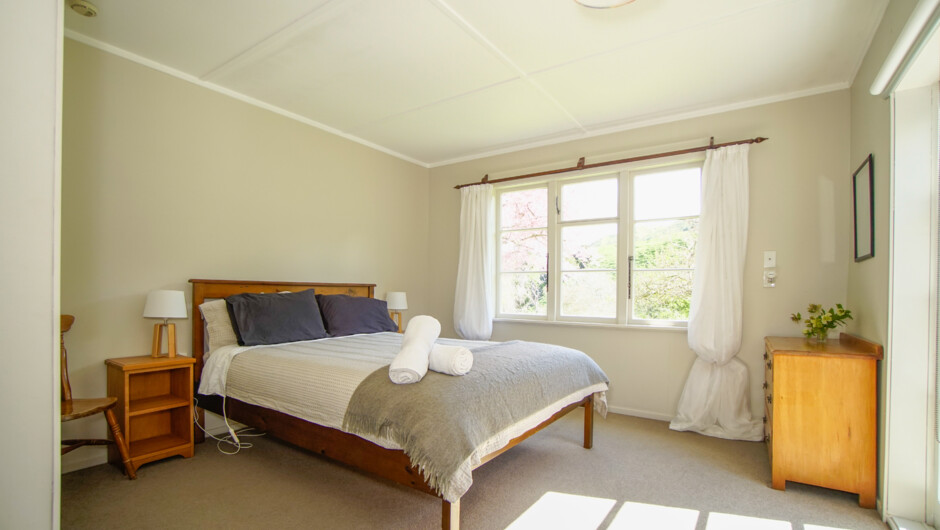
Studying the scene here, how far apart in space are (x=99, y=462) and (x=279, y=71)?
2697 mm

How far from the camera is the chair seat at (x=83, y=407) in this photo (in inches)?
84.0

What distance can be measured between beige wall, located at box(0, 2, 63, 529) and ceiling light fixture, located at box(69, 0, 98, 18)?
1.36 m

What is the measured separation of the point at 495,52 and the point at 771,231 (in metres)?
2.43

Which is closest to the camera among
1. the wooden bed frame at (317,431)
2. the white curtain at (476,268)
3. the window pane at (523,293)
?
the wooden bed frame at (317,431)

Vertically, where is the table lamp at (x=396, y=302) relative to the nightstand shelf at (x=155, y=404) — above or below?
above

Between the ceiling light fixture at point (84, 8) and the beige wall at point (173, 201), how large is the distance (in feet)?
0.97

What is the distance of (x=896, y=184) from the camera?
2037 mm

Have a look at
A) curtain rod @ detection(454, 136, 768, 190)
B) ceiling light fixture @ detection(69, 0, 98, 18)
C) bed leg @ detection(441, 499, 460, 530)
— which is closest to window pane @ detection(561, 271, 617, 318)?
curtain rod @ detection(454, 136, 768, 190)

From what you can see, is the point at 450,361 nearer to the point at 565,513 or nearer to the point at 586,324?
the point at 565,513

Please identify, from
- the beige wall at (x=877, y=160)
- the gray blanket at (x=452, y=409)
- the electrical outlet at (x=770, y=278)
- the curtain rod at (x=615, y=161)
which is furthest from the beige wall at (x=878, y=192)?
the gray blanket at (x=452, y=409)

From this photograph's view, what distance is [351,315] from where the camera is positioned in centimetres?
359

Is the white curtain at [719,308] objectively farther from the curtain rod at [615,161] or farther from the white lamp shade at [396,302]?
the white lamp shade at [396,302]

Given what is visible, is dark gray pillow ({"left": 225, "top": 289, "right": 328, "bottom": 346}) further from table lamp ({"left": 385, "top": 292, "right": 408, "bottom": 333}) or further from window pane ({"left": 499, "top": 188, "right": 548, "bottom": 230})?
window pane ({"left": 499, "top": 188, "right": 548, "bottom": 230})

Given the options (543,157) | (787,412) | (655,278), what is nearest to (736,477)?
(787,412)
